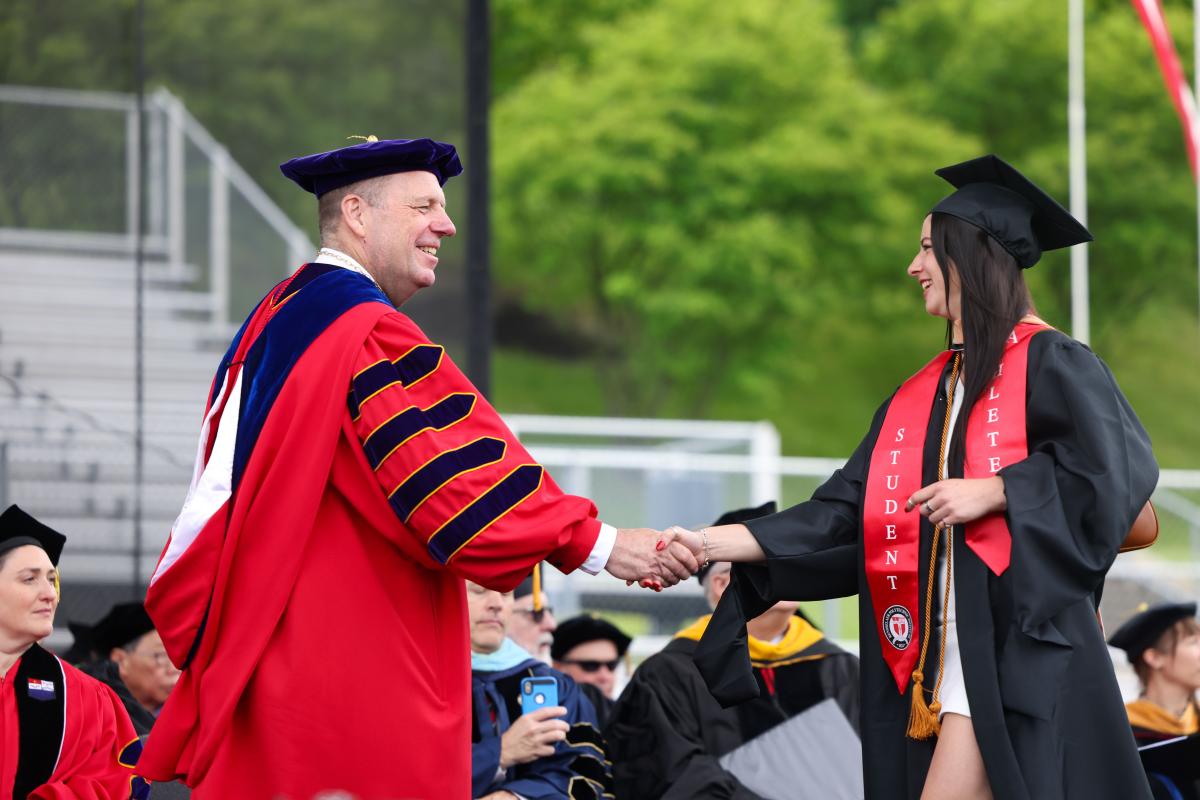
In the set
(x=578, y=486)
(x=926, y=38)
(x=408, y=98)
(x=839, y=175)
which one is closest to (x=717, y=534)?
(x=408, y=98)

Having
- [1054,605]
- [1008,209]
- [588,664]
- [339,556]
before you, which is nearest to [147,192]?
[588,664]

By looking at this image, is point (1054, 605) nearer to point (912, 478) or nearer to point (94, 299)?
point (912, 478)

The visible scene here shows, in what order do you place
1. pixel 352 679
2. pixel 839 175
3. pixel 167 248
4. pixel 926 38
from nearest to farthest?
1. pixel 352 679
2. pixel 167 248
3. pixel 839 175
4. pixel 926 38

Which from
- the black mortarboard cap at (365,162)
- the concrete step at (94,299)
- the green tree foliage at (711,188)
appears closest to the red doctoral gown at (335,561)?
the black mortarboard cap at (365,162)

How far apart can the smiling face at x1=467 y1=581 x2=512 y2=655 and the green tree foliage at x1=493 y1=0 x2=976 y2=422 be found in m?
16.6

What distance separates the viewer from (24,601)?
209 inches

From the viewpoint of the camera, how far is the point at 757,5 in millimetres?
24156

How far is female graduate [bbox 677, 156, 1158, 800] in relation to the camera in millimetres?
3666

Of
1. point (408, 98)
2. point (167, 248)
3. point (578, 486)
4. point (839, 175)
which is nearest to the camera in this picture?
point (408, 98)

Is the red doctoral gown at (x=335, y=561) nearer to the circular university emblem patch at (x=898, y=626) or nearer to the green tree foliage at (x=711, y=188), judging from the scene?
the circular university emblem patch at (x=898, y=626)

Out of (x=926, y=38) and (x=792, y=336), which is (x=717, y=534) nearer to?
(x=792, y=336)

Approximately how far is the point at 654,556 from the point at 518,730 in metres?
1.79

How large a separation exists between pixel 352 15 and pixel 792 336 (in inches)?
660

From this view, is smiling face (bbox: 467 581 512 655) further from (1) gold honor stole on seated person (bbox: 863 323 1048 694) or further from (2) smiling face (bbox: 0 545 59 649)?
(1) gold honor stole on seated person (bbox: 863 323 1048 694)
